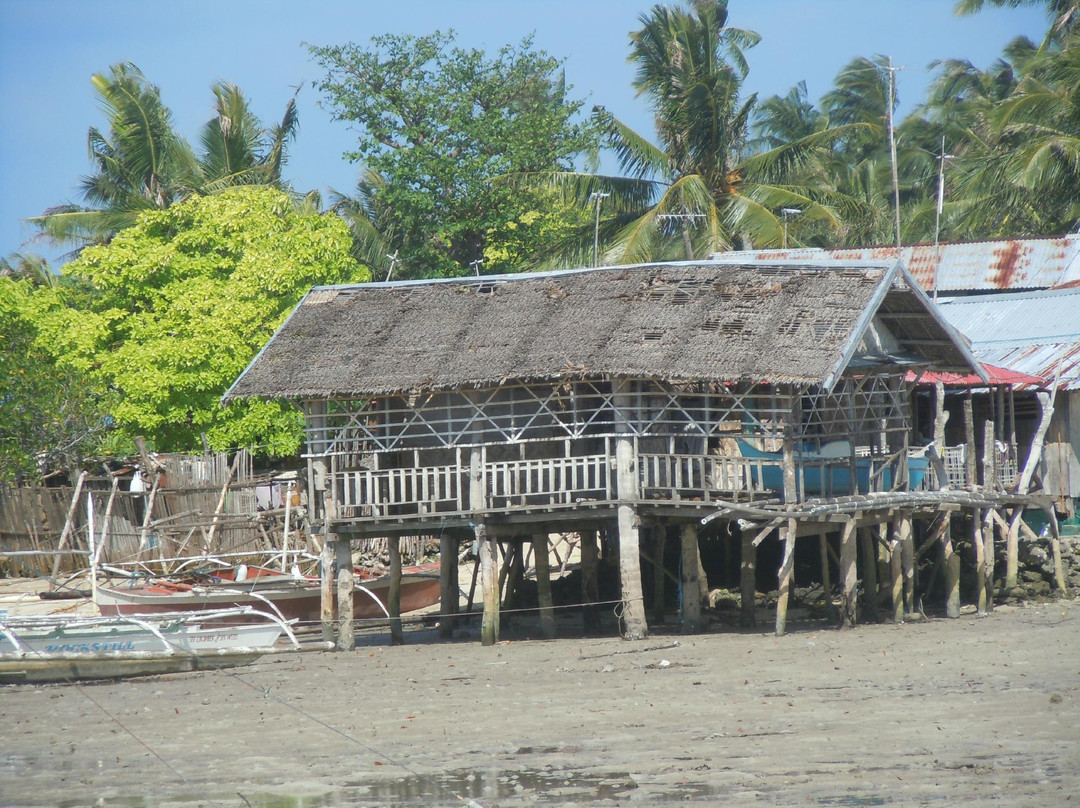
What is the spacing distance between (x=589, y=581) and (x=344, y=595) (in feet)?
13.3

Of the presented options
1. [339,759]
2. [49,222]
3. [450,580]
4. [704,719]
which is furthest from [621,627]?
[49,222]

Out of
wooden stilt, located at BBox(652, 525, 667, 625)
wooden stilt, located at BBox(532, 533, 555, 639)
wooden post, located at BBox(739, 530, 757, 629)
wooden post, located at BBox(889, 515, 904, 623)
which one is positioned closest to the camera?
wooden post, located at BBox(889, 515, 904, 623)

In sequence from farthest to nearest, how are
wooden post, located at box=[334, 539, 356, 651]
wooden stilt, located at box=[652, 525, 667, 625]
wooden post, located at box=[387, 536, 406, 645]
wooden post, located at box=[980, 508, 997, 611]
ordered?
wooden stilt, located at box=[652, 525, 667, 625] < wooden post, located at box=[387, 536, 406, 645] < wooden post, located at box=[980, 508, 997, 611] < wooden post, located at box=[334, 539, 356, 651]

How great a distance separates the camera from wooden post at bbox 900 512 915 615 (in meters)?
20.4

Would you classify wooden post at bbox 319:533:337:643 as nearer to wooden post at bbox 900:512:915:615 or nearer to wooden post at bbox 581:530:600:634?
wooden post at bbox 581:530:600:634

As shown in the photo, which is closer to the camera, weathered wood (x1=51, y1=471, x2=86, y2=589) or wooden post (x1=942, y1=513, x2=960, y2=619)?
wooden post (x1=942, y1=513, x2=960, y2=619)

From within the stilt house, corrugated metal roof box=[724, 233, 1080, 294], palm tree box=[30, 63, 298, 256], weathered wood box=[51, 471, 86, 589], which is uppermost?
palm tree box=[30, 63, 298, 256]

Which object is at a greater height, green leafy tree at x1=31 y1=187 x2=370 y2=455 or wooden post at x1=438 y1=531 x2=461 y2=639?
green leafy tree at x1=31 y1=187 x2=370 y2=455

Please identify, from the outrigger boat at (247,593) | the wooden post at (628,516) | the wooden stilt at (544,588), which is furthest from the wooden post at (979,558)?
the outrigger boat at (247,593)

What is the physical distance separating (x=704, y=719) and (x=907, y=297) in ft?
30.1

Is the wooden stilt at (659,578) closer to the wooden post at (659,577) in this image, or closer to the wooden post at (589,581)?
the wooden post at (659,577)

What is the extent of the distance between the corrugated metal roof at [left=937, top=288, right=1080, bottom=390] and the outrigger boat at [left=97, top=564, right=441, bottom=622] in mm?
11401

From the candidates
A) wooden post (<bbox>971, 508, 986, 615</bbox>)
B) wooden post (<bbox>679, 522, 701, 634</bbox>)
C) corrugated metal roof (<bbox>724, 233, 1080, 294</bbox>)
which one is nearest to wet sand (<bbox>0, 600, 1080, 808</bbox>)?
wooden post (<bbox>679, 522, 701, 634</bbox>)

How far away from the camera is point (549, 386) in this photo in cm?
2041
